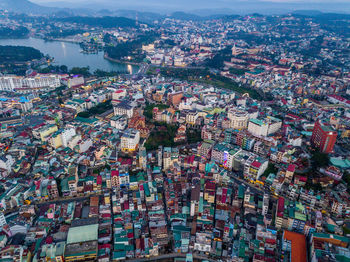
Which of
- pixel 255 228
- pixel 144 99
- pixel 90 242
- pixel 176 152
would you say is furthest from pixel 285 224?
pixel 144 99

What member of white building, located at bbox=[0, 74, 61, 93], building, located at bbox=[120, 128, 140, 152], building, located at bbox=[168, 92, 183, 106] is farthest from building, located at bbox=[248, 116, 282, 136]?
white building, located at bbox=[0, 74, 61, 93]

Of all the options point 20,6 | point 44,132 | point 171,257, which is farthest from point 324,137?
point 20,6

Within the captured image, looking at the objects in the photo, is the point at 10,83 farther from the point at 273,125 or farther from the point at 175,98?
the point at 273,125

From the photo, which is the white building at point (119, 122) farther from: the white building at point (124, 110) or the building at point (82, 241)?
the building at point (82, 241)

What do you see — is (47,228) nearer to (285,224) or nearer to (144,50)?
(285,224)

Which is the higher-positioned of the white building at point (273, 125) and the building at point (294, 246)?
the white building at point (273, 125)

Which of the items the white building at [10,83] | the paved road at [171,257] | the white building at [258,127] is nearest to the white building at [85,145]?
the paved road at [171,257]
